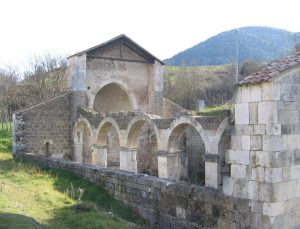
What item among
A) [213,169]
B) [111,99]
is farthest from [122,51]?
[213,169]

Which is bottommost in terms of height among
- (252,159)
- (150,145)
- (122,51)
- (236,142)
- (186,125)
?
(150,145)

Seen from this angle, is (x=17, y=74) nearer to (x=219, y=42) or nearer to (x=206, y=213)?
(x=206, y=213)

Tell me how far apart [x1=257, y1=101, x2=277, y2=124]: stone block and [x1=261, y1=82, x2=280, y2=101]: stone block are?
9cm

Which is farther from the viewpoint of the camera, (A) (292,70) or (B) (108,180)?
(B) (108,180)

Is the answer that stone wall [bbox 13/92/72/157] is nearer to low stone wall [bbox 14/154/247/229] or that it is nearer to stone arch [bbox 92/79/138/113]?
stone arch [bbox 92/79/138/113]

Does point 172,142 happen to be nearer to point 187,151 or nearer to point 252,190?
point 252,190

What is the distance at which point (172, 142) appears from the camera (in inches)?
501

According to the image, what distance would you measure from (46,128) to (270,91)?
1286 centimetres

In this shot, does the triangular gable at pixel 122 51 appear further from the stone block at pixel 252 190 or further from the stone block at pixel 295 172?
the stone block at pixel 295 172

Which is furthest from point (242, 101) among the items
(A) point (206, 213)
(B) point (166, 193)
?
(B) point (166, 193)

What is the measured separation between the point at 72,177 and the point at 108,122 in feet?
12.4

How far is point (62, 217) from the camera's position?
8141mm

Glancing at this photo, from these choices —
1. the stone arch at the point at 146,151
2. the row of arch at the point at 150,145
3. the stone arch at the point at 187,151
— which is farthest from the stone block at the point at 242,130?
the stone arch at the point at 146,151

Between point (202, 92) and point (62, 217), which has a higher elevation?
point (202, 92)
